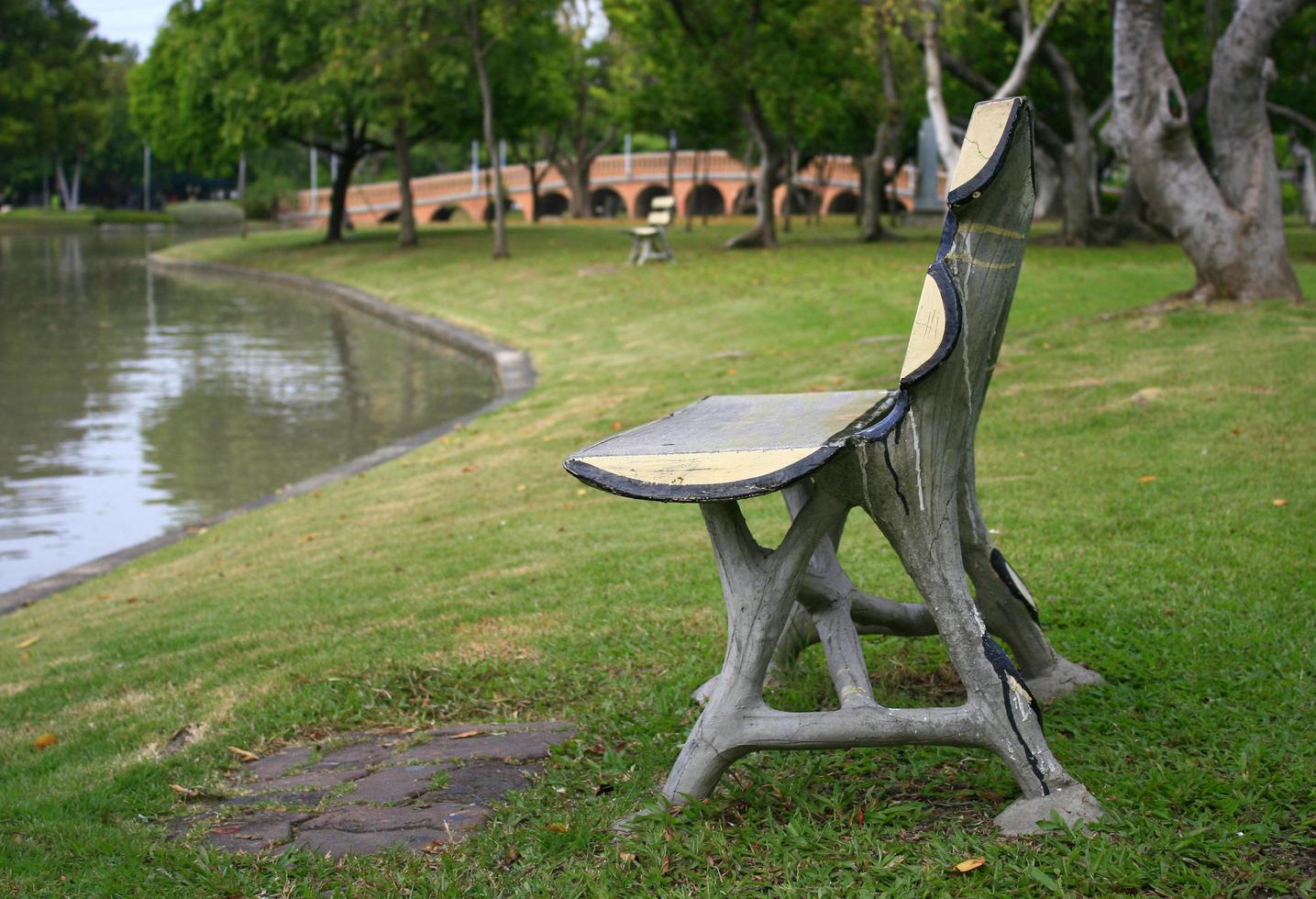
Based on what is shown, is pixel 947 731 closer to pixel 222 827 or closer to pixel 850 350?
pixel 222 827

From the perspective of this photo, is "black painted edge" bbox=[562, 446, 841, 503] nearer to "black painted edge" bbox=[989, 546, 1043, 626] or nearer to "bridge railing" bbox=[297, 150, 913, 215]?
"black painted edge" bbox=[989, 546, 1043, 626]

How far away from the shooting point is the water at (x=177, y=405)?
34.5 feet

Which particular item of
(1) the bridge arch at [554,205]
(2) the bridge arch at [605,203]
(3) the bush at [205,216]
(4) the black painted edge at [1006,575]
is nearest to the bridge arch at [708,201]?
(2) the bridge arch at [605,203]

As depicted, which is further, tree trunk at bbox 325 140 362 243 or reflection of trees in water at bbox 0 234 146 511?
tree trunk at bbox 325 140 362 243

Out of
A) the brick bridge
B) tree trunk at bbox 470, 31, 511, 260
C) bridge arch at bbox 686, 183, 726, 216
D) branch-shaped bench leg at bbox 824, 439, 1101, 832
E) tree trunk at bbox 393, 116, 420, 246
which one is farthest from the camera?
bridge arch at bbox 686, 183, 726, 216

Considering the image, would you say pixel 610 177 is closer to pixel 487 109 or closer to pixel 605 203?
pixel 605 203

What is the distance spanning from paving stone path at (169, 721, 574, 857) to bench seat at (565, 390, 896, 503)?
1033 millimetres

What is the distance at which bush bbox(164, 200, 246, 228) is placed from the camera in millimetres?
72188

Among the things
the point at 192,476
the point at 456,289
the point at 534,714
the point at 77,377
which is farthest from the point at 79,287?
the point at 534,714

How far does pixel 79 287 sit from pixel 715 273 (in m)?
17.0

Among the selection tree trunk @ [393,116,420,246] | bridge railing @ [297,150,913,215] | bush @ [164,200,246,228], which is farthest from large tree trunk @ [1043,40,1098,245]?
bush @ [164,200,246,228]

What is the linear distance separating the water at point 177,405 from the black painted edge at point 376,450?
0.98 ft

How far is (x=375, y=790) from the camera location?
148 inches

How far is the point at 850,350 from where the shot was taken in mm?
13648
